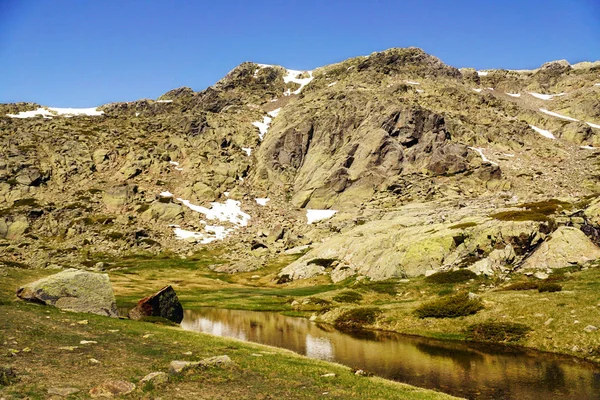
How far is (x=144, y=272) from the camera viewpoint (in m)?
129

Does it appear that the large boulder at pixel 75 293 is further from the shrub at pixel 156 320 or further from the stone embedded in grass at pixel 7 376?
the stone embedded in grass at pixel 7 376

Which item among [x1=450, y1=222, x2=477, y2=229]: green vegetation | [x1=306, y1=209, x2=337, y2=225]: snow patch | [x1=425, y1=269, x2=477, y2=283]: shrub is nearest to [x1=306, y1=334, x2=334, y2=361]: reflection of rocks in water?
[x1=425, y1=269, x2=477, y2=283]: shrub

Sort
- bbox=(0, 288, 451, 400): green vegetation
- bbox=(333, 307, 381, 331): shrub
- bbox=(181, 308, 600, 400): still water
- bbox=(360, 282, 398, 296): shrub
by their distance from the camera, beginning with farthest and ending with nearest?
bbox=(360, 282, 398, 296): shrub, bbox=(333, 307, 381, 331): shrub, bbox=(181, 308, 600, 400): still water, bbox=(0, 288, 451, 400): green vegetation

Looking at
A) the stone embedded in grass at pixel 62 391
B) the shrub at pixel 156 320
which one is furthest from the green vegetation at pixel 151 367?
the shrub at pixel 156 320

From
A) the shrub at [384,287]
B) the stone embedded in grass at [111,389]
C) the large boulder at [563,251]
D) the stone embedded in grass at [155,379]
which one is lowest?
the shrub at [384,287]

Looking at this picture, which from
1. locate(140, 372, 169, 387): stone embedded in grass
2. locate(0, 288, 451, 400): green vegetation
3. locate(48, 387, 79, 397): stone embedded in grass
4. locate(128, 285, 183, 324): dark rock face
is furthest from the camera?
locate(128, 285, 183, 324): dark rock face

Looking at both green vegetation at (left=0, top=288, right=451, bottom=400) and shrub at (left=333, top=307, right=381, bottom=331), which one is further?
shrub at (left=333, top=307, right=381, bottom=331)

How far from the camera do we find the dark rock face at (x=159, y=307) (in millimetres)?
47594

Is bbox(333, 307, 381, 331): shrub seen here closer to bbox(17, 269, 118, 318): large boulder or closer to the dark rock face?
the dark rock face

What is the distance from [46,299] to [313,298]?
139 ft

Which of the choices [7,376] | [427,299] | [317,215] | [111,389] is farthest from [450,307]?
[317,215]

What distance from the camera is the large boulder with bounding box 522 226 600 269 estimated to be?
58.8m

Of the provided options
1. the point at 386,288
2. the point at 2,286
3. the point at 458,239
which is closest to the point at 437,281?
the point at 386,288

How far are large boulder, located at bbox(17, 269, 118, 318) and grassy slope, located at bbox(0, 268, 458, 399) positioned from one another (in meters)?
5.46
